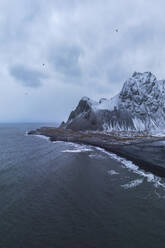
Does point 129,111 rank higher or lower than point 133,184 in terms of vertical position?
higher

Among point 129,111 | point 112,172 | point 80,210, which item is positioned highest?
point 129,111

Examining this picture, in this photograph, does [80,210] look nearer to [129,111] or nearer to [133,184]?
[133,184]

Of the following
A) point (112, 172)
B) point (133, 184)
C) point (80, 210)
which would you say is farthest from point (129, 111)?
point (80, 210)

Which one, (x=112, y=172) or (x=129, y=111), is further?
(x=129, y=111)

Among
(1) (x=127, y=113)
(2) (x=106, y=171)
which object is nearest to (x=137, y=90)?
(1) (x=127, y=113)

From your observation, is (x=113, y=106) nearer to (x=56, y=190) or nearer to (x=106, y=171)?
(x=106, y=171)

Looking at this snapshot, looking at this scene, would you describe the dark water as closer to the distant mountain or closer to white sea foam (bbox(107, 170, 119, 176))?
white sea foam (bbox(107, 170, 119, 176))
